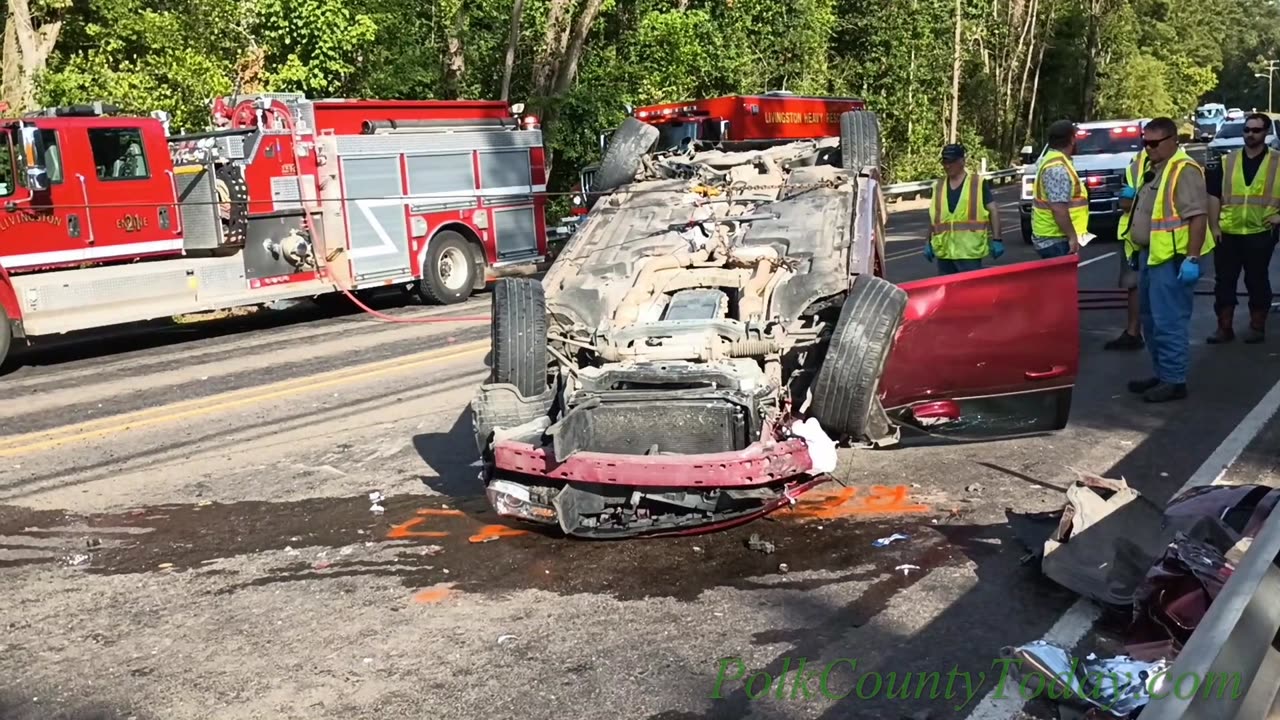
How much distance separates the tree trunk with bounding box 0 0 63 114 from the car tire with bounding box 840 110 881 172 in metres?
14.1

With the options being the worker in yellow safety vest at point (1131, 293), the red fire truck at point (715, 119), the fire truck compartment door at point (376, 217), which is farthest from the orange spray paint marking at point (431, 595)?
the red fire truck at point (715, 119)

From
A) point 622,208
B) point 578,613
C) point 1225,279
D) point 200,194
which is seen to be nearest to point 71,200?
point 200,194

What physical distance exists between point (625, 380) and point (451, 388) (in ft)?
13.4

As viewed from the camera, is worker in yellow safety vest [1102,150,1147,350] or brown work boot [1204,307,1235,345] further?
brown work boot [1204,307,1235,345]

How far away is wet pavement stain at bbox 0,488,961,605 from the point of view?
16.4 feet

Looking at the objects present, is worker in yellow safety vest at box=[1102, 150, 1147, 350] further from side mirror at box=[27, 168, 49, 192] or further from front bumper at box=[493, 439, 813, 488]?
side mirror at box=[27, 168, 49, 192]

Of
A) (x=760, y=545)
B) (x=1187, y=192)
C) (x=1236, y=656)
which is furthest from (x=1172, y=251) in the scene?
(x=1236, y=656)

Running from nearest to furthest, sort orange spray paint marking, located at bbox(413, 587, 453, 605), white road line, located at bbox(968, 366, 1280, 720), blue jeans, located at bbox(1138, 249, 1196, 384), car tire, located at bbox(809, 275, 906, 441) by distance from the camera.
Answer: white road line, located at bbox(968, 366, 1280, 720)
orange spray paint marking, located at bbox(413, 587, 453, 605)
car tire, located at bbox(809, 275, 906, 441)
blue jeans, located at bbox(1138, 249, 1196, 384)

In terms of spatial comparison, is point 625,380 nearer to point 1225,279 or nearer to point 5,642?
point 5,642

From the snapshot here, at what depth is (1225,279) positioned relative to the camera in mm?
9484

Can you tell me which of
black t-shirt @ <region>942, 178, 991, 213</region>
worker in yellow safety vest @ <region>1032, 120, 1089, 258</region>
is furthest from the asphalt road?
black t-shirt @ <region>942, 178, 991, 213</region>

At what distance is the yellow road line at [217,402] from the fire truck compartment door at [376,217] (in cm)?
401

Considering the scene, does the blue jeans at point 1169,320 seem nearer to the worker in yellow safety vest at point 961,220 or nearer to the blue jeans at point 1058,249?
the blue jeans at point 1058,249

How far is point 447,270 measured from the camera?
53.7ft
